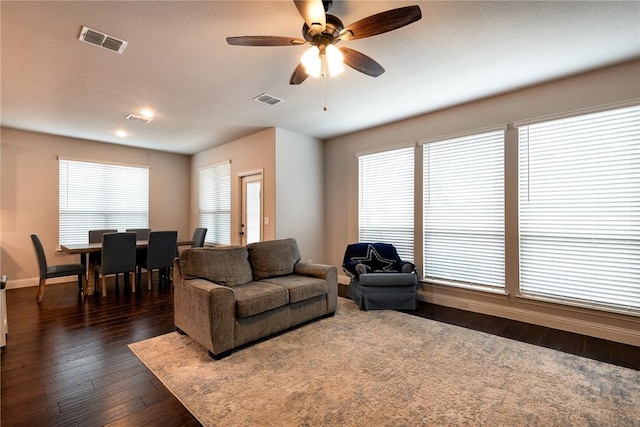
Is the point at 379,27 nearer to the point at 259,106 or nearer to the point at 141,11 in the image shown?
the point at 141,11

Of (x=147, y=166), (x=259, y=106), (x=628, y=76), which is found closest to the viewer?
(x=628, y=76)

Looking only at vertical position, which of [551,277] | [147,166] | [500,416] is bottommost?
[500,416]

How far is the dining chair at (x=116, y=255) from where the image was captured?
4453 mm

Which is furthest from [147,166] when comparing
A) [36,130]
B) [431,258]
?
[431,258]

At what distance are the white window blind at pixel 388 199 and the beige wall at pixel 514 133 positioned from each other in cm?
18

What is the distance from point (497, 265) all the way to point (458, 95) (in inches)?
87.1

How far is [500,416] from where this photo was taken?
1874mm

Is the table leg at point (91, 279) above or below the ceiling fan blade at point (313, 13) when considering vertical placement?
below

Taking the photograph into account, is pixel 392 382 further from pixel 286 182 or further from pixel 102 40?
pixel 102 40

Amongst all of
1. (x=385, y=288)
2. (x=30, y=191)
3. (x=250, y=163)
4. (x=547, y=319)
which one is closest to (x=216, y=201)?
(x=250, y=163)

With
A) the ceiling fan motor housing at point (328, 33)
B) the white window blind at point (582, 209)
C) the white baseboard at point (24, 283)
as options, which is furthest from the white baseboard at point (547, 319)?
the white baseboard at point (24, 283)

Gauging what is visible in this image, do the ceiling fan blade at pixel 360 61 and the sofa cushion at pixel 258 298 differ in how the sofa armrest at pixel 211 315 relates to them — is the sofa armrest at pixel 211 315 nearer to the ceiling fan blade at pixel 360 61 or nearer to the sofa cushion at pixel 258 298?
the sofa cushion at pixel 258 298

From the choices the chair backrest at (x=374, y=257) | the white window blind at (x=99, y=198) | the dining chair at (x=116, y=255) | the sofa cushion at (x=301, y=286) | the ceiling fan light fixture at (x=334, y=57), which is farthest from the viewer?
the white window blind at (x=99, y=198)

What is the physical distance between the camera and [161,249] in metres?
5.03
